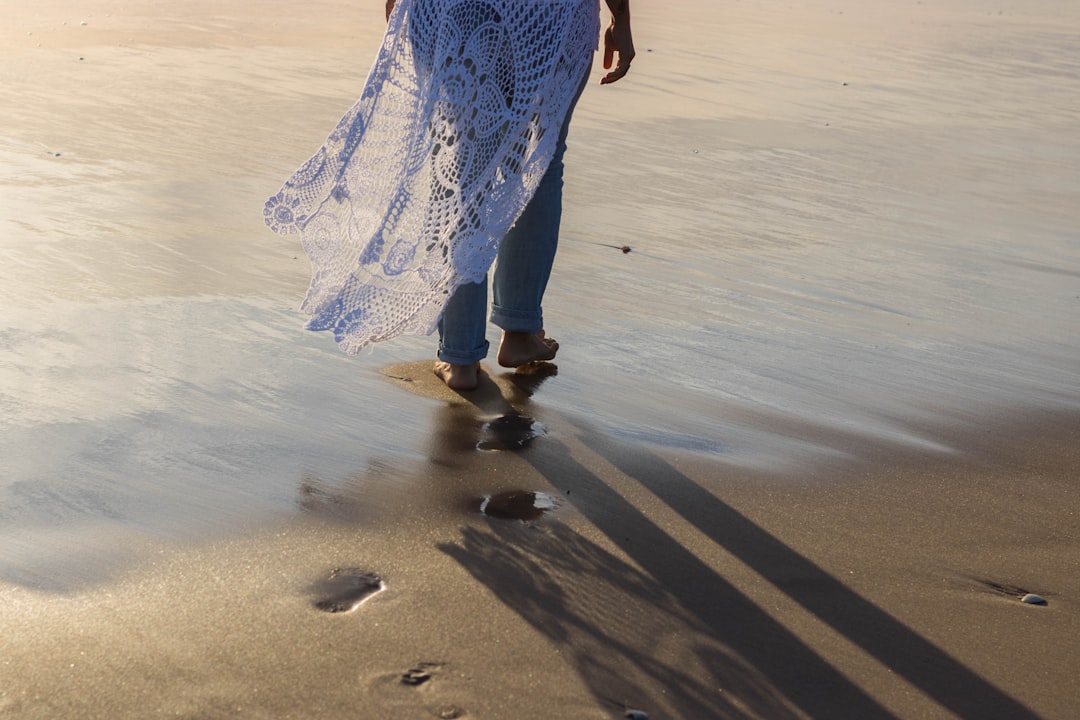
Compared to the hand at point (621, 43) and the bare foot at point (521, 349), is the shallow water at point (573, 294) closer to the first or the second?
the bare foot at point (521, 349)

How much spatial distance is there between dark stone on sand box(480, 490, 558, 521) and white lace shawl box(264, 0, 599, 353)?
0.58 metres

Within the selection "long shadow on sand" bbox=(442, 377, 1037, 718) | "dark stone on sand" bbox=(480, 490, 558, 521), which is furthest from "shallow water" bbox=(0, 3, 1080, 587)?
"long shadow on sand" bbox=(442, 377, 1037, 718)

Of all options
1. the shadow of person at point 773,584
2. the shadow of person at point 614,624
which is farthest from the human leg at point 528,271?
the shadow of person at point 614,624

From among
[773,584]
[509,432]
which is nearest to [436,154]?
[509,432]

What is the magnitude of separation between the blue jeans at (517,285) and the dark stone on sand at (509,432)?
25 centimetres

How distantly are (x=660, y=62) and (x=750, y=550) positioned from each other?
24.4 ft

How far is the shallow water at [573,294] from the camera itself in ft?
8.98

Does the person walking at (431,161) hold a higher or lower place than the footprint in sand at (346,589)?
higher

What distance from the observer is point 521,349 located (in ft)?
11.0

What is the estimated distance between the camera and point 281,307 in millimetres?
3697

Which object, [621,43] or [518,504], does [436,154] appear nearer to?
[621,43]

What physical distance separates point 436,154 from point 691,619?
136cm

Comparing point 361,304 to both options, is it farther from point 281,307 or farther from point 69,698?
point 69,698

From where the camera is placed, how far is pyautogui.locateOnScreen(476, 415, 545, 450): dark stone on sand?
2.88 m
